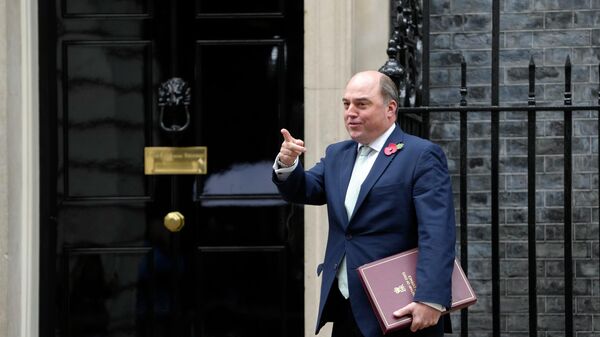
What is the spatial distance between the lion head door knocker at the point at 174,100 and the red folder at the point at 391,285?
238 cm

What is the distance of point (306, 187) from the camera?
436 centimetres

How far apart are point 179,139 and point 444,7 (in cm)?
186

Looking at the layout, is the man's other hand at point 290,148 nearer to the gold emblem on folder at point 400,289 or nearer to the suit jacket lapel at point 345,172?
the suit jacket lapel at point 345,172

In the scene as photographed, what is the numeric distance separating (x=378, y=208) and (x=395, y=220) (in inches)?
3.1

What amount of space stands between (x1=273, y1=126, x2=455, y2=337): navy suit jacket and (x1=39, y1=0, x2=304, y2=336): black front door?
1868mm

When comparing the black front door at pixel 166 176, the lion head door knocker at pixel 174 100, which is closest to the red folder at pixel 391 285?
the black front door at pixel 166 176

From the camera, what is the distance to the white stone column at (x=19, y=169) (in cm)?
600

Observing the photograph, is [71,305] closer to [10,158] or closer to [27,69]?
[10,158]

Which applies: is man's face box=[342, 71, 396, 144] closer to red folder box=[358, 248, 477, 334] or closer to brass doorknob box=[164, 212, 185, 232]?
red folder box=[358, 248, 477, 334]

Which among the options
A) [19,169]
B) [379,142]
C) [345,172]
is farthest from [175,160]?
[379,142]

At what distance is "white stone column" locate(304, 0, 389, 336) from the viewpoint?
588cm

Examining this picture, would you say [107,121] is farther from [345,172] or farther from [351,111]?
[351,111]

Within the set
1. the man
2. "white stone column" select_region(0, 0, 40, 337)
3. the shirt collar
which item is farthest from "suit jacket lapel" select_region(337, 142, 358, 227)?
"white stone column" select_region(0, 0, 40, 337)

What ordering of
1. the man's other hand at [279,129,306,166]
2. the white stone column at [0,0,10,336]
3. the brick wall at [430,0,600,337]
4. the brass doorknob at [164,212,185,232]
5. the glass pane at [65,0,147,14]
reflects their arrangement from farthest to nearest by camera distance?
the brick wall at [430,0,600,337]
the glass pane at [65,0,147,14]
the brass doorknob at [164,212,185,232]
the white stone column at [0,0,10,336]
the man's other hand at [279,129,306,166]
